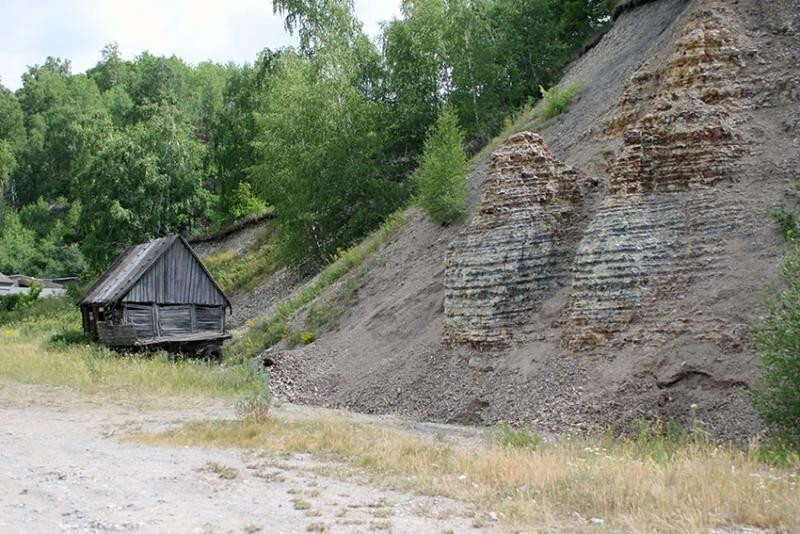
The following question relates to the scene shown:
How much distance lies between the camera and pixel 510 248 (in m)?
18.7

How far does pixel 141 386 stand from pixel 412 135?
19.0m

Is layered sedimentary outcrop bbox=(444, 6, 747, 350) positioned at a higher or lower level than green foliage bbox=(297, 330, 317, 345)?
higher

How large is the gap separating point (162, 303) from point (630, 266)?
2156cm

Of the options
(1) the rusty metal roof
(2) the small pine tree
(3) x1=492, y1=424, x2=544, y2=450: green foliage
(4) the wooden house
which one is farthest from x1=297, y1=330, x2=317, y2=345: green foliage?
(3) x1=492, y1=424, x2=544, y2=450: green foliage

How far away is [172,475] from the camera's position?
1077cm

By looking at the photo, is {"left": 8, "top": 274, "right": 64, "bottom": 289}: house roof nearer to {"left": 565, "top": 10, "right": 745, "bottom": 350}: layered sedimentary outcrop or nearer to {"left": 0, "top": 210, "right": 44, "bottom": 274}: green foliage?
{"left": 0, "top": 210, "right": 44, "bottom": 274}: green foliage

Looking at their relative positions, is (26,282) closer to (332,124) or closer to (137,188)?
(137,188)

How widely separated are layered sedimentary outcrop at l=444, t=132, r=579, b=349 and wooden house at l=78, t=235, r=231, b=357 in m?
15.6

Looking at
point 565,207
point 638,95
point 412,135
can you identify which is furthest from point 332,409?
point 412,135

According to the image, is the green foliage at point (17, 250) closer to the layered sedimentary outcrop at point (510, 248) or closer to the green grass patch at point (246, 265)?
the green grass patch at point (246, 265)

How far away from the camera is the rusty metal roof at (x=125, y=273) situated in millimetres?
31750

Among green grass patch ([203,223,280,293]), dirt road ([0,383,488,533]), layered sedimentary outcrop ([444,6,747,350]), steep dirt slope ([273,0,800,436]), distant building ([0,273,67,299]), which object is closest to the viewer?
dirt road ([0,383,488,533])

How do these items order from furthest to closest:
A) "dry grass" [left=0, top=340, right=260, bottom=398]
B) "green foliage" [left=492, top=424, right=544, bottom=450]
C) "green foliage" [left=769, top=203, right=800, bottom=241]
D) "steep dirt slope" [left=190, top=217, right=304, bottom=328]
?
"steep dirt slope" [left=190, top=217, right=304, bottom=328]
"dry grass" [left=0, top=340, right=260, bottom=398]
"green foliage" [left=769, top=203, right=800, bottom=241]
"green foliage" [left=492, top=424, right=544, bottom=450]

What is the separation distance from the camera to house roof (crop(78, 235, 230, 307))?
104ft
